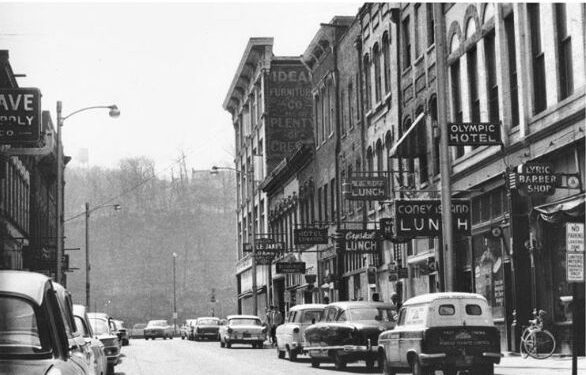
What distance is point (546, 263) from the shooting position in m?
25.0

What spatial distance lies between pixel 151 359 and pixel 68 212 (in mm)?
101695

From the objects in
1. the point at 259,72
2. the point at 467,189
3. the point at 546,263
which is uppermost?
the point at 259,72

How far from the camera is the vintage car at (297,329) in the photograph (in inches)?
1218

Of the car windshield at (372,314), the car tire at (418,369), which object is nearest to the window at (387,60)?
the car windshield at (372,314)

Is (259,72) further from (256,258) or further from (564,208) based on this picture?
(564,208)

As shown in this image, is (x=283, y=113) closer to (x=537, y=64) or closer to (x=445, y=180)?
(x=537, y=64)

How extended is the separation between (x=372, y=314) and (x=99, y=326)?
22.5 ft

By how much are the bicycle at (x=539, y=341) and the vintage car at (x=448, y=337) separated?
4476 mm

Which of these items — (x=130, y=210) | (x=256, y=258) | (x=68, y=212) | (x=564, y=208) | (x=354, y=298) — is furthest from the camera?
(x=130, y=210)

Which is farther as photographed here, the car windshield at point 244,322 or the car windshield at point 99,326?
the car windshield at point 244,322

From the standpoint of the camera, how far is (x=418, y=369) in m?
18.9

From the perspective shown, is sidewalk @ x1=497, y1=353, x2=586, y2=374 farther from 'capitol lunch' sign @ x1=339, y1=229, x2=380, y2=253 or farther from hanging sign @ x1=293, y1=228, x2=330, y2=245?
hanging sign @ x1=293, y1=228, x2=330, y2=245

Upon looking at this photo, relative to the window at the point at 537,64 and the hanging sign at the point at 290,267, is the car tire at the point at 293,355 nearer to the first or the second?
the window at the point at 537,64

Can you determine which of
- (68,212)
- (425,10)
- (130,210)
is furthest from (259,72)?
(130,210)
